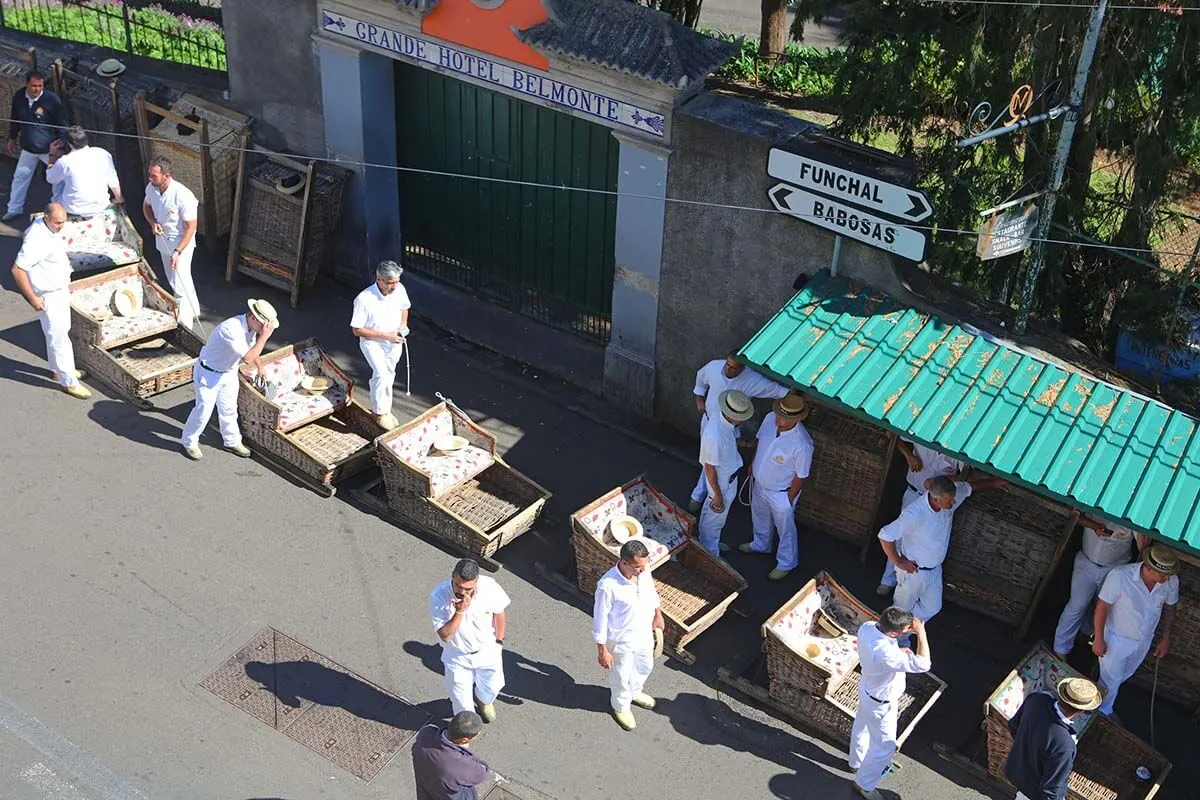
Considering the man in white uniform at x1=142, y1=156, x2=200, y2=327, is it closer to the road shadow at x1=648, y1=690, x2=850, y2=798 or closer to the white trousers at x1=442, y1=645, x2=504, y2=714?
the white trousers at x1=442, y1=645, x2=504, y2=714

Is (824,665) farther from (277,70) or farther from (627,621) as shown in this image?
(277,70)

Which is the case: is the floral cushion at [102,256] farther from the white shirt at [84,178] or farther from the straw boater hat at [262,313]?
the straw boater hat at [262,313]

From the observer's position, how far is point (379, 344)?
1213cm

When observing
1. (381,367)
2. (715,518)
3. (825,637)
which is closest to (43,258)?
(381,367)

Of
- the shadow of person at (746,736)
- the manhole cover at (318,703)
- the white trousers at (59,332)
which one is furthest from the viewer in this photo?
the white trousers at (59,332)

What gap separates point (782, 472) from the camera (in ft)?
35.9

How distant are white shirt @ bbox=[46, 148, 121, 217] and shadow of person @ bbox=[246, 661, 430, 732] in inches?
242

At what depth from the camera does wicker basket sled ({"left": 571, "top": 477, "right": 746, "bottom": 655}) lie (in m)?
10.5

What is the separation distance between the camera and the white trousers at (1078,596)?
1019cm

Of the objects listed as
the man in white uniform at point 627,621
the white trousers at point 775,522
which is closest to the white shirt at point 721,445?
the white trousers at point 775,522

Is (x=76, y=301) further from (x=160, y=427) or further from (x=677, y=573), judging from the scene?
(x=677, y=573)

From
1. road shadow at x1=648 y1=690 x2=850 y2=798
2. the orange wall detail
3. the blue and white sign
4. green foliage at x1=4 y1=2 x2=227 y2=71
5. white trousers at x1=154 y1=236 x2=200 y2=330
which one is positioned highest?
the orange wall detail

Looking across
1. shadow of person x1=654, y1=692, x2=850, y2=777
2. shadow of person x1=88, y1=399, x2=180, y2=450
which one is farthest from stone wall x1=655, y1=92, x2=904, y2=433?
shadow of person x1=88, y1=399, x2=180, y2=450

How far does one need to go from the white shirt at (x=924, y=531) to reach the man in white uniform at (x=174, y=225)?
738 cm
